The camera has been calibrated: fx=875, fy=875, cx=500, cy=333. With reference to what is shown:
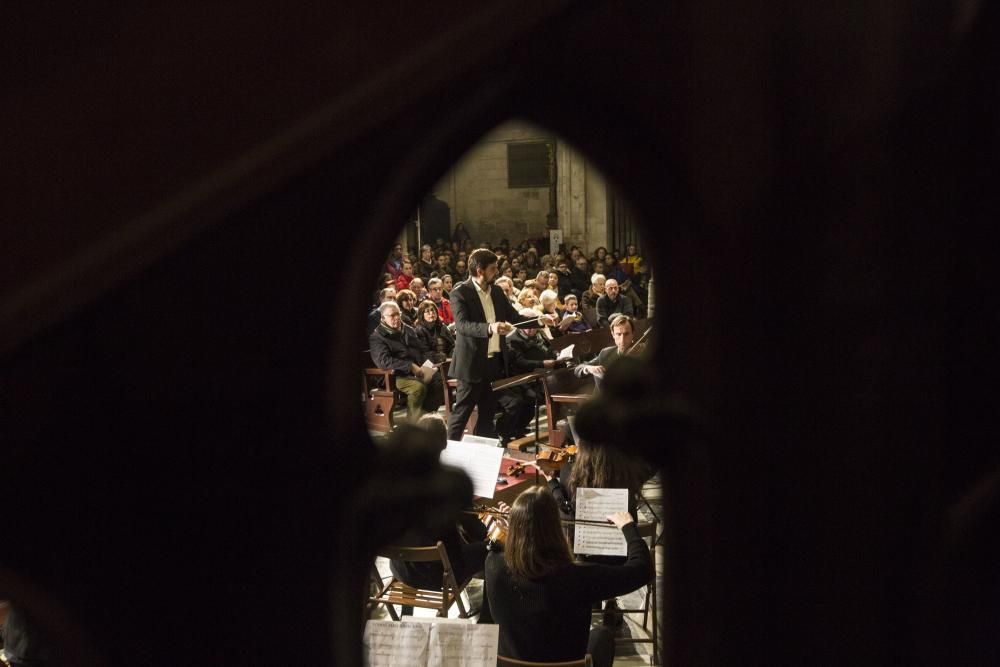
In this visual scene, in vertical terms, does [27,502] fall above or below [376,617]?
above

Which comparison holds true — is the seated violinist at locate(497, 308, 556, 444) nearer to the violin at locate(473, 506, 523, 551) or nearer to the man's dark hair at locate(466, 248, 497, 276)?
the man's dark hair at locate(466, 248, 497, 276)

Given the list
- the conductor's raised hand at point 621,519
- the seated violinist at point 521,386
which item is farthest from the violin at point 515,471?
the seated violinist at point 521,386

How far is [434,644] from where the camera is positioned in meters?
2.16

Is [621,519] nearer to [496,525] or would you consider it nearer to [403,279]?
[496,525]

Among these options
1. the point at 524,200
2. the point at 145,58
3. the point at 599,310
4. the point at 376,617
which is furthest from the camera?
the point at 524,200

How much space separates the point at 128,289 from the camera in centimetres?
18

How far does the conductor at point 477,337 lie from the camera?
414 cm

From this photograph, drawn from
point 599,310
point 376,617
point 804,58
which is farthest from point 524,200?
point 804,58

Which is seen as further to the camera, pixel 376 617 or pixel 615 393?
pixel 376 617

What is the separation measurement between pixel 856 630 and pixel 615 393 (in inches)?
3.4

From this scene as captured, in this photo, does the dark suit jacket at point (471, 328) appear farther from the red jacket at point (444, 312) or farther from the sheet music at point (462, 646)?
the sheet music at point (462, 646)

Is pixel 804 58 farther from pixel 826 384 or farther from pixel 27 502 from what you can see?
pixel 27 502

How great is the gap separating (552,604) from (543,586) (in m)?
0.05

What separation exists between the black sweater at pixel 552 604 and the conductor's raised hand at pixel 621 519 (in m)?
0.24
